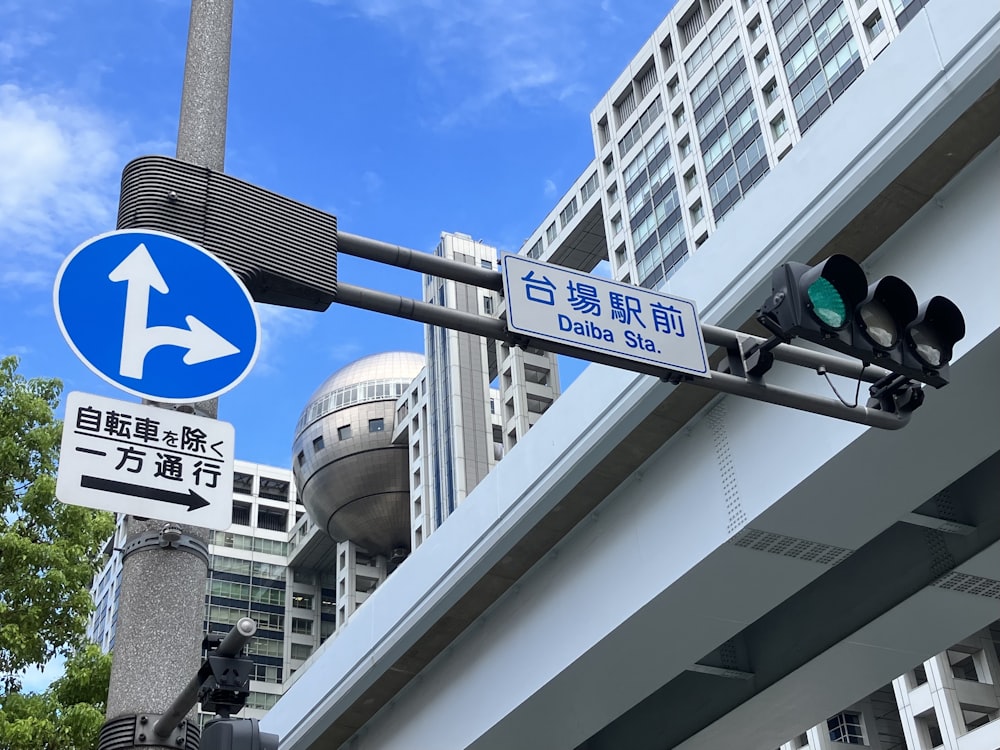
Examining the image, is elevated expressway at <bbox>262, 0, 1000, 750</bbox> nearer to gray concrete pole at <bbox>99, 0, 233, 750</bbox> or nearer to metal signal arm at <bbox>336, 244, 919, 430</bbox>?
metal signal arm at <bbox>336, 244, 919, 430</bbox>

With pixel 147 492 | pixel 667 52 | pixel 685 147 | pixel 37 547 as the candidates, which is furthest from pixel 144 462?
pixel 667 52

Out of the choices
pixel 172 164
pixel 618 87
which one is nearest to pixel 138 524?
pixel 172 164

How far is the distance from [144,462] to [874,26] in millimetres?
57881

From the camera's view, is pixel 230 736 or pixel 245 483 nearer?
pixel 230 736

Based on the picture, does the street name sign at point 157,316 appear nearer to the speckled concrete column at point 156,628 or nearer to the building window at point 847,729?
the speckled concrete column at point 156,628

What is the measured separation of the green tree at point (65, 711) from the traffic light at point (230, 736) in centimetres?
667

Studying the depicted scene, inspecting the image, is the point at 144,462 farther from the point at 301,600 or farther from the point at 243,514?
the point at 243,514

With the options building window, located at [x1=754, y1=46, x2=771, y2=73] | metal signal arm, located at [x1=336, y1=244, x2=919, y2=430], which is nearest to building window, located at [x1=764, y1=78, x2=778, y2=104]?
building window, located at [x1=754, y1=46, x2=771, y2=73]

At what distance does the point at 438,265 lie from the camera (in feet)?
19.4

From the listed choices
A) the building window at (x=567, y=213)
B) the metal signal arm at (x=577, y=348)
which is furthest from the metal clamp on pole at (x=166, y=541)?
the building window at (x=567, y=213)

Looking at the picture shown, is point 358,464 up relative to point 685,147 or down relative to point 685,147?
up

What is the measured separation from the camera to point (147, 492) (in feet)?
16.7

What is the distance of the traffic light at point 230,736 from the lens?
543 centimetres

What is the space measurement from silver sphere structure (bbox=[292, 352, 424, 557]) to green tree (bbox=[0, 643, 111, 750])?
89.6 m
